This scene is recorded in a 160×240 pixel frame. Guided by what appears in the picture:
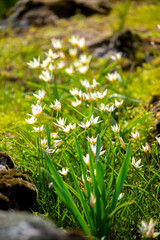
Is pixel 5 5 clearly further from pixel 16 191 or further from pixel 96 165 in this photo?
pixel 96 165

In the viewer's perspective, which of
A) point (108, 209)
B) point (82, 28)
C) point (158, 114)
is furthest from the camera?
point (82, 28)

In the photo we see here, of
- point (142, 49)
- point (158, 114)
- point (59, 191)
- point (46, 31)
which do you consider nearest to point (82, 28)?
point (46, 31)

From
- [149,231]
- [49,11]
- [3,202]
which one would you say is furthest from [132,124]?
[49,11]

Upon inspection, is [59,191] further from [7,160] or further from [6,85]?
[6,85]

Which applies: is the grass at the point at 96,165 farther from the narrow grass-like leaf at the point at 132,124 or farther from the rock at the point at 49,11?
the rock at the point at 49,11

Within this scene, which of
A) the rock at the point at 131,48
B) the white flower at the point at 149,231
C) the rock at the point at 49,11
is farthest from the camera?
the rock at the point at 49,11

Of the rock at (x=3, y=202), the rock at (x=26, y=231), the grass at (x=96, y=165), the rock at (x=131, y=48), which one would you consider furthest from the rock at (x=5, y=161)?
the rock at (x=131, y=48)

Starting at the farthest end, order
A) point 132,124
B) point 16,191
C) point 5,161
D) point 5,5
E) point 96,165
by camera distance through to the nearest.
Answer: point 5,5 → point 132,124 → point 5,161 → point 16,191 → point 96,165
